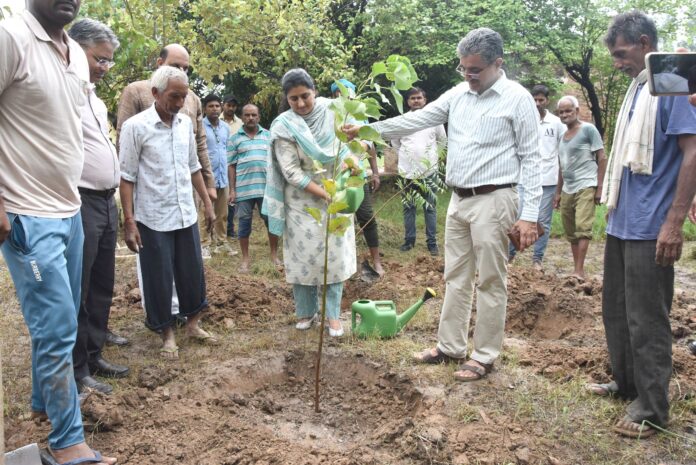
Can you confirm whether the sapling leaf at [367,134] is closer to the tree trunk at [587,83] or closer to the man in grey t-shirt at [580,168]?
the man in grey t-shirt at [580,168]

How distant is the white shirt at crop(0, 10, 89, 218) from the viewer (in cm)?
223

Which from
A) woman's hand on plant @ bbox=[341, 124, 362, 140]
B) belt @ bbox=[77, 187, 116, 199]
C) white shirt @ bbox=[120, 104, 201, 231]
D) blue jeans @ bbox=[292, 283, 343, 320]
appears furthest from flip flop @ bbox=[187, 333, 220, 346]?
woman's hand on plant @ bbox=[341, 124, 362, 140]

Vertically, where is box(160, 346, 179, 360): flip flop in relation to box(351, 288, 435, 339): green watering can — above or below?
below

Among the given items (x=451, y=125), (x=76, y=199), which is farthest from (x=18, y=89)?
(x=451, y=125)

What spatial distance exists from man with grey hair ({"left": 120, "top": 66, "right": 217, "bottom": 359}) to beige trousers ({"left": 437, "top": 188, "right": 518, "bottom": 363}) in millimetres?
1644

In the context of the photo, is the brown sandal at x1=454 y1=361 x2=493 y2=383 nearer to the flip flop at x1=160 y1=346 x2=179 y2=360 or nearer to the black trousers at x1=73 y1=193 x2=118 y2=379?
the flip flop at x1=160 y1=346 x2=179 y2=360

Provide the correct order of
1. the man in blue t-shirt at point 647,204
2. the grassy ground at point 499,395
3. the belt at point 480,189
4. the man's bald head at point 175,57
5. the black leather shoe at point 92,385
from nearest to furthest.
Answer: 1. the man in blue t-shirt at point 647,204
2. the grassy ground at point 499,395
3. the black leather shoe at point 92,385
4. the belt at point 480,189
5. the man's bald head at point 175,57

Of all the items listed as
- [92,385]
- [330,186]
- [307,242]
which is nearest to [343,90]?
[330,186]

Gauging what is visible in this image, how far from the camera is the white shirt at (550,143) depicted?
6.30 m

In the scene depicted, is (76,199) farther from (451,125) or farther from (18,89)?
(451,125)

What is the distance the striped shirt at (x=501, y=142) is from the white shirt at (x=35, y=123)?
2.05m

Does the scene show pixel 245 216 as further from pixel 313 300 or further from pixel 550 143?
pixel 550 143

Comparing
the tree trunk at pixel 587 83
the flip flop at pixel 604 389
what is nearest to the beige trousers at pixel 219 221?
the flip flop at pixel 604 389

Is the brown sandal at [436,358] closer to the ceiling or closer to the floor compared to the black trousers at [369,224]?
closer to the floor
